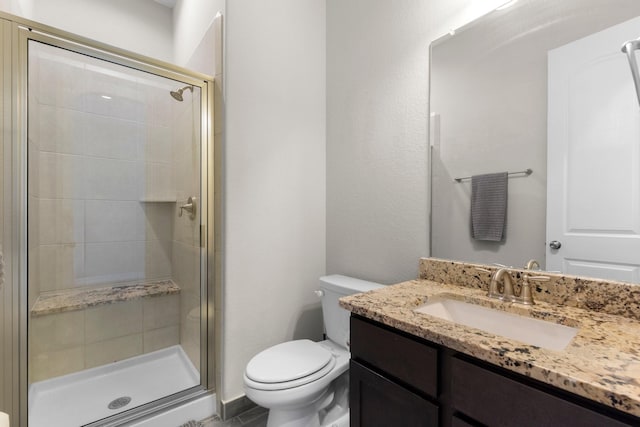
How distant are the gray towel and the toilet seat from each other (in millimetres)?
909

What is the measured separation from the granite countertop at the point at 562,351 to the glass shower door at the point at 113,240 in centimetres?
124

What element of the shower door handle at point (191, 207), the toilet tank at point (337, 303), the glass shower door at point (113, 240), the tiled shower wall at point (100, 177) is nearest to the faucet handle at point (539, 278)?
the toilet tank at point (337, 303)

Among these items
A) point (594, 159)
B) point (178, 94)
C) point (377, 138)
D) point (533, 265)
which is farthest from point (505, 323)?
point (178, 94)

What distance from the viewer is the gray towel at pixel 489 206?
115 cm

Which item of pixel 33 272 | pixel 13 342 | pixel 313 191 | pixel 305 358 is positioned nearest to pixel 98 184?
pixel 33 272

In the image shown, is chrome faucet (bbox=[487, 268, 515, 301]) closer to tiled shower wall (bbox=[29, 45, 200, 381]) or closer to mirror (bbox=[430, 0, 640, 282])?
mirror (bbox=[430, 0, 640, 282])

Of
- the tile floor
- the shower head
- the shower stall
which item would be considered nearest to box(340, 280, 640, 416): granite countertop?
the tile floor

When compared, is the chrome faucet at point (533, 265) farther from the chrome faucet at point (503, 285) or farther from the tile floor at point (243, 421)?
the tile floor at point (243, 421)

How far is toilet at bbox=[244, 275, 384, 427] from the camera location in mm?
1239

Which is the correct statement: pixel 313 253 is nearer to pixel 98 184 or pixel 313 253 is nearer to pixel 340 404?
pixel 340 404

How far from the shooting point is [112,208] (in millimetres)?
1973

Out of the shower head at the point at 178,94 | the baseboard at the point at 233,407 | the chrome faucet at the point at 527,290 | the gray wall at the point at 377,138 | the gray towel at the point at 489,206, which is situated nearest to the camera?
the chrome faucet at the point at 527,290

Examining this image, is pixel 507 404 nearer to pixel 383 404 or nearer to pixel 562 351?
pixel 562 351

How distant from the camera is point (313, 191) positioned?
1.95m
